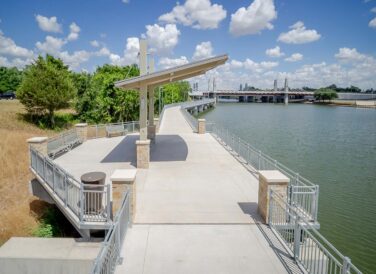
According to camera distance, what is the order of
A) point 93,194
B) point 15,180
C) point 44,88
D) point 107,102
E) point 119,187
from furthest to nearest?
point 107,102, point 44,88, point 15,180, point 93,194, point 119,187

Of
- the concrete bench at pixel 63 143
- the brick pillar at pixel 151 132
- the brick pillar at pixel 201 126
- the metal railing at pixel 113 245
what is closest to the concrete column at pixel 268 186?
the metal railing at pixel 113 245

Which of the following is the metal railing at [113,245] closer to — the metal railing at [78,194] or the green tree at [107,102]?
the metal railing at [78,194]

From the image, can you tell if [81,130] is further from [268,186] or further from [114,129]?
[268,186]

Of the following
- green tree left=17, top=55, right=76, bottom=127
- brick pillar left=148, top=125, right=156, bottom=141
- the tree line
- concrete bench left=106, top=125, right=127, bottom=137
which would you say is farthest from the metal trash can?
green tree left=17, top=55, right=76, bottom=127

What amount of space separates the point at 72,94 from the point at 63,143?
56.0 feet

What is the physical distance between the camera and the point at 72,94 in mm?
31078

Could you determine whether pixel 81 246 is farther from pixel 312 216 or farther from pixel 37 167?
pixel 312 216

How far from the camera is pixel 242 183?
34.1ft

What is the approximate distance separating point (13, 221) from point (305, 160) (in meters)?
18.8

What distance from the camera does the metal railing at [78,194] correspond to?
7.15m

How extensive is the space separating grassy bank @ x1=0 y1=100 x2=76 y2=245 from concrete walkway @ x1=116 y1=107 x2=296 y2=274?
508 centimetres

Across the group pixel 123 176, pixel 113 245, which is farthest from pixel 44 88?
pixel 113 245

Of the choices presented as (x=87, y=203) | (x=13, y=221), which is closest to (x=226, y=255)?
(x=87, y=203)

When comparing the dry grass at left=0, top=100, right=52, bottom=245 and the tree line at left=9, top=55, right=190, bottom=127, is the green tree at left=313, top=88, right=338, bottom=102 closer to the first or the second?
the tree line at left=9, top=55, right=190, bottom=127
